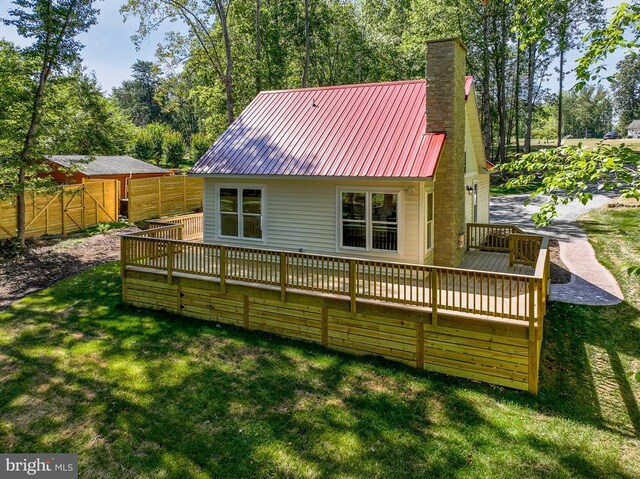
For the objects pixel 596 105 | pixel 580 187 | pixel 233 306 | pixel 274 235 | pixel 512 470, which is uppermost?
pixel 596 105

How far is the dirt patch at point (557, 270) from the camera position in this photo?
1303cm

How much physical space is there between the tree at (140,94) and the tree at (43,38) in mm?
A: 68373

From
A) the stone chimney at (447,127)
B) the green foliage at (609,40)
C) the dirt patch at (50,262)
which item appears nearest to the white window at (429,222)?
the stone chimney at (447,127)

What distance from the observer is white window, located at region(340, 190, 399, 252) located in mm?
10500

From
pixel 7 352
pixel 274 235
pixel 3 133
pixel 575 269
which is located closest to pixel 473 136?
pixel 575 269

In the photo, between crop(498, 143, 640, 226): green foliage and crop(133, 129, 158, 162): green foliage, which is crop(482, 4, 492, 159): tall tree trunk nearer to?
crop(498, 143, 640, 226): green foliage

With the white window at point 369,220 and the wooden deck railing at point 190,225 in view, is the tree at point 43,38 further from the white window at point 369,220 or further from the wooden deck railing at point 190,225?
the white window at point 369,220

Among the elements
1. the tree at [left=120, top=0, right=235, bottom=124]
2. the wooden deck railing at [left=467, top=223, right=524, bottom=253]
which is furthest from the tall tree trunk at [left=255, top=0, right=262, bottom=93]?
the wooden deck railing at [left=467, top=223, right=524, bottom=253]

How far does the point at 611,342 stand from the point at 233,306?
8.24 meters

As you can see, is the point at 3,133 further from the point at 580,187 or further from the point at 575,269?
the point at 575,269

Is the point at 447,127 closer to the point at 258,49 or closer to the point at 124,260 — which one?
the point at 124,260

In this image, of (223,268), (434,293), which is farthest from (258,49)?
(434,293)

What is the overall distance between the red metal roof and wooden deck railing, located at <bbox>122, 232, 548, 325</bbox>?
93.0 inches

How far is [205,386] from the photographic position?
754 centimetres
